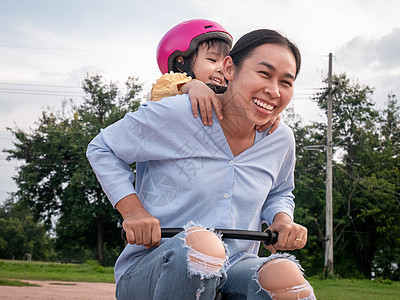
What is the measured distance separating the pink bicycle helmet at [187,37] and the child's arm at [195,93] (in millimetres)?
506

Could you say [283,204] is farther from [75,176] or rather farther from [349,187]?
[349,187]

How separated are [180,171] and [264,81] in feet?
1.64

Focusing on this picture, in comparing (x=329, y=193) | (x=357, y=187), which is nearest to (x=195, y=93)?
(x=329, y=193)

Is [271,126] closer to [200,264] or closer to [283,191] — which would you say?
[283,191]

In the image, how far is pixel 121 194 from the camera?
1.96 metres

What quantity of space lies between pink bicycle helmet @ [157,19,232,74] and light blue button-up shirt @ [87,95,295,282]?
1.23 metres

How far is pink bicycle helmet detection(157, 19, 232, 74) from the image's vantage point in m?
3.30

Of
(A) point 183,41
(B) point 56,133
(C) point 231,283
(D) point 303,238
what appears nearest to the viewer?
(C) point 231,283

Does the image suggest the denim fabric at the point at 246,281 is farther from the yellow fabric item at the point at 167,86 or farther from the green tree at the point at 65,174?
the green tree at the point at 65,174

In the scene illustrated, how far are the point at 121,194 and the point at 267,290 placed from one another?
66 centimetres

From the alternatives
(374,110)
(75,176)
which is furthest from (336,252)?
(75,176)

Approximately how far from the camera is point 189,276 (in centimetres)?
158

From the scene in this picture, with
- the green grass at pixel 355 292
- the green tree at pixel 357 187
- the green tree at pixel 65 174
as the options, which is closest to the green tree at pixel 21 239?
the green tree at pixel 65 174

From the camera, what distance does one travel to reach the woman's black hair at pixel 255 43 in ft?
6.85
